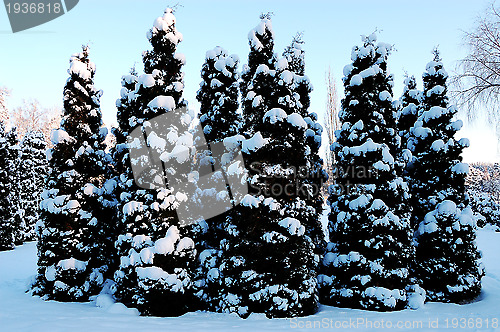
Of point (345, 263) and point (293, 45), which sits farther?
point (293, 45)

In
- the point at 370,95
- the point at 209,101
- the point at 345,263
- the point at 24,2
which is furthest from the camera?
the point at 209,101

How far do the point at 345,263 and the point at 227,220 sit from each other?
12.2 feet

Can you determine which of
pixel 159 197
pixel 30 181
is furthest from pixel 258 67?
pixel 30 181

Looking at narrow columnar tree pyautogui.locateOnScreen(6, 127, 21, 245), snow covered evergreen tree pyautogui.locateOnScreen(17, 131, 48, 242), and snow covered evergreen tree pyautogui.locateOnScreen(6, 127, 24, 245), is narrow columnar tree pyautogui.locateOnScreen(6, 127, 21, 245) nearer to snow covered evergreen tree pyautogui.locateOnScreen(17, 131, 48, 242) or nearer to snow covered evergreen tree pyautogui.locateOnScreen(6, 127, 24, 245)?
snow covered evergreen tree pyautogui.locateOnScreen(6, 127, 24, 245)

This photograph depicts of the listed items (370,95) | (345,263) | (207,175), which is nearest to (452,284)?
(345,263)

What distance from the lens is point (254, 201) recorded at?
9164 mm

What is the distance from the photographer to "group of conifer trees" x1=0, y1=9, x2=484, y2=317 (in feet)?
30.2

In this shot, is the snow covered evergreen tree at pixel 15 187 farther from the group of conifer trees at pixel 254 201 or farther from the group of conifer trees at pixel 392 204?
the group of conifer trees at pixel 392 204

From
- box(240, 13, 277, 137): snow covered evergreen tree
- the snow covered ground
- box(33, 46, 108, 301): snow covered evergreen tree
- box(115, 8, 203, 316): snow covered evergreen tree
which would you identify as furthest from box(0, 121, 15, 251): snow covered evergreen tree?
box(240, 13, 277, 137): snow covered evergreen tree

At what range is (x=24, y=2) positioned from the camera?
8430 millimetres

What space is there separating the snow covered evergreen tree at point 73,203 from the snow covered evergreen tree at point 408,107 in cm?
1190

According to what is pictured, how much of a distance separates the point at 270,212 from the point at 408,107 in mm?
8249

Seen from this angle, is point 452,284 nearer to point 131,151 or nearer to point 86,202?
point 131,151

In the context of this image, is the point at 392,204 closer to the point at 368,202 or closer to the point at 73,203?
the point at 368,202
